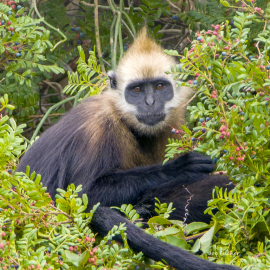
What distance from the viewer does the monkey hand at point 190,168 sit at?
9.35 ft

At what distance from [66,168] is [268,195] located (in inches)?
62.7

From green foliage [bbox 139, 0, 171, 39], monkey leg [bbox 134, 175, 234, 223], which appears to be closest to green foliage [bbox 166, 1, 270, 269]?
monkey leg [bbox 134, 175, 234, 223]

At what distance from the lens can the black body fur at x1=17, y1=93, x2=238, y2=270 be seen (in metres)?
2.81

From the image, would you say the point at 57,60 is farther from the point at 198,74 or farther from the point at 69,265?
the point at 69,265

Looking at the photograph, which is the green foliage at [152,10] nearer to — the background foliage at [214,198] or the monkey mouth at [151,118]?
the monkey mouth at [151,118]

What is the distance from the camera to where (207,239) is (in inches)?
78.7

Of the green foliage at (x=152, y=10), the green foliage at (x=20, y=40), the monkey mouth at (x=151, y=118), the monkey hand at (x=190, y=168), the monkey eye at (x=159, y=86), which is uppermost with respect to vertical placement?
the green foliage at (x=152, y=10)

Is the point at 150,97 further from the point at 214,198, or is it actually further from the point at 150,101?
the point at 214,198

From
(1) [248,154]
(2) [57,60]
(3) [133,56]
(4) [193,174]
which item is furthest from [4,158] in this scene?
(2) [57,60]

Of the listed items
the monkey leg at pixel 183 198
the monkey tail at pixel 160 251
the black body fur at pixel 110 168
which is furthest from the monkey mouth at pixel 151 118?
the monkey tail at pixel 160 251

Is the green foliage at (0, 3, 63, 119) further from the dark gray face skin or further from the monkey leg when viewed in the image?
the monkey leg

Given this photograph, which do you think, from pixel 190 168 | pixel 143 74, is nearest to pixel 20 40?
pixel 143 74

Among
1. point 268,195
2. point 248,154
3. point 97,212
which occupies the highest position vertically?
point 248,154

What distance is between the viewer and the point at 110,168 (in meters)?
3.02
